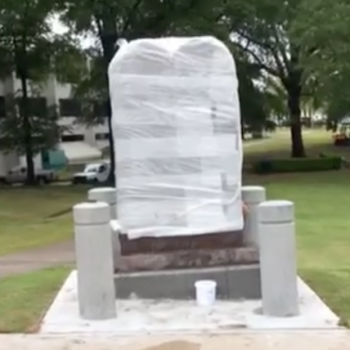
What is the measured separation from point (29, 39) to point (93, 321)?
30.4 m

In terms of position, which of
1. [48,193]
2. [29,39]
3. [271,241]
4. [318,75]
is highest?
[29,39]

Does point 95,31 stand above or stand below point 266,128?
above

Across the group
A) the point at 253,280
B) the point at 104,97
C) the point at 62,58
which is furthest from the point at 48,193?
the point at 253,280

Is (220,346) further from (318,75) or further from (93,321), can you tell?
(318,75)

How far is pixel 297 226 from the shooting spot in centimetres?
1673

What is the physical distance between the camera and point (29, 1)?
1172 inches

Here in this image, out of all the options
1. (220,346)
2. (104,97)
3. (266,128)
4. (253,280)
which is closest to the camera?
(220,346)

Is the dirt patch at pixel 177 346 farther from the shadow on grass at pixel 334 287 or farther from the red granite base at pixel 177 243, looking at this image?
the red granite base at pixel 177 243

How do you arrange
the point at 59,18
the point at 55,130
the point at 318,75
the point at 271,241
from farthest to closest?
the point at 55,130 < the point at 59,18 < the point at 318,75 < the point at 271,241

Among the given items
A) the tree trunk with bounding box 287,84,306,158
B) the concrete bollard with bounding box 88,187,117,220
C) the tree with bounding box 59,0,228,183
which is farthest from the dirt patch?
the tree trunk with bounding box 287,84,306,158

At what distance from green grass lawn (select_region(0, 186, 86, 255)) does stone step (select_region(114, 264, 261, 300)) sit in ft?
22.8

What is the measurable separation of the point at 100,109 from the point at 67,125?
218 inches

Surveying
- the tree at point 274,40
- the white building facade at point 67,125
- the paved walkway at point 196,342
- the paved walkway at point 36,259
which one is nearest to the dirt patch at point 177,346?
the paved walkway at point 196,342

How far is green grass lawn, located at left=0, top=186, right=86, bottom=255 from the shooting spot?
52.2 ft
